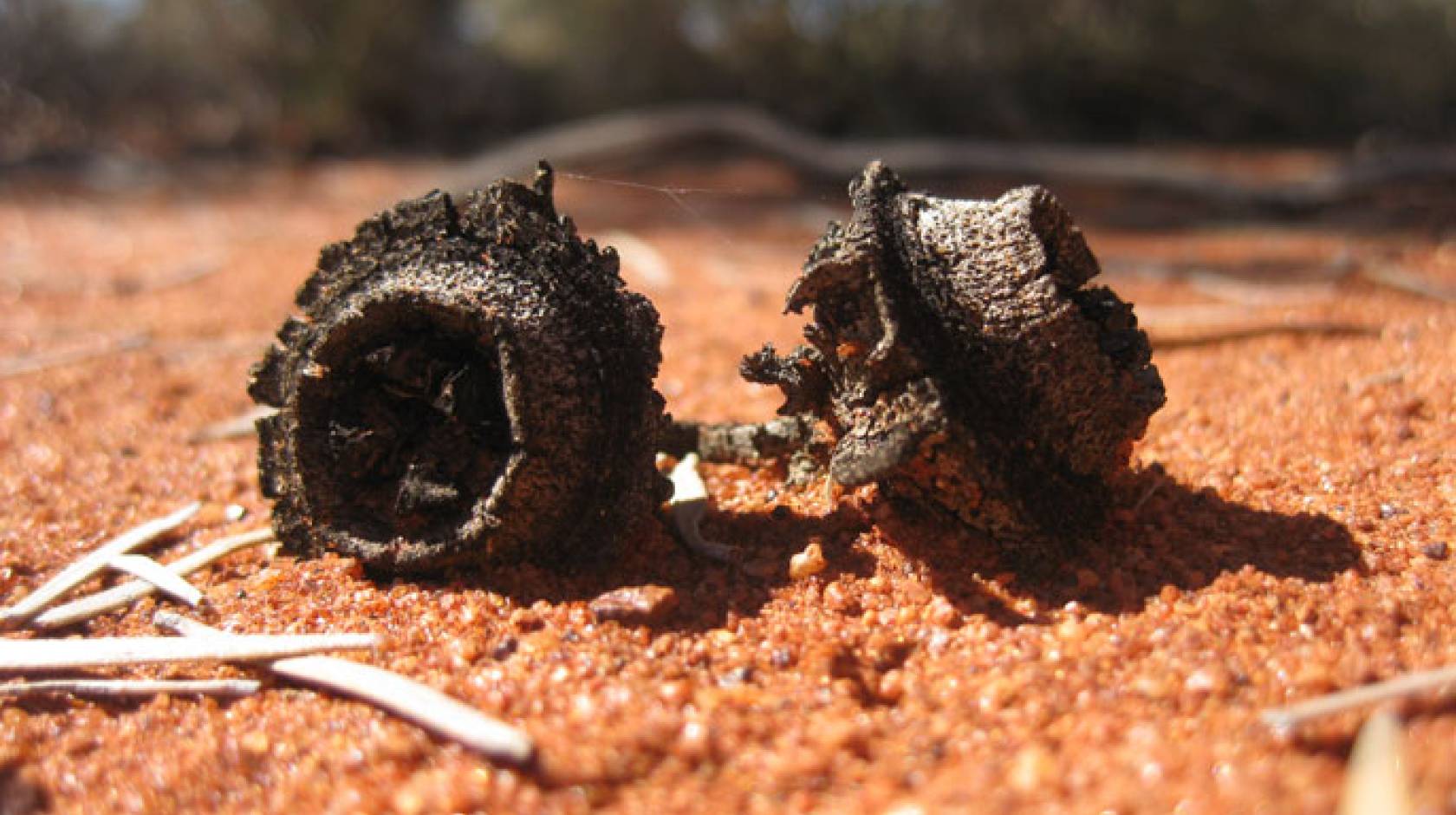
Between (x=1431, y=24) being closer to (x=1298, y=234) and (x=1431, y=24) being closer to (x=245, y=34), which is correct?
(x=1298, y=234)

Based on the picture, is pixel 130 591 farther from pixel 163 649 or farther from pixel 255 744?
pixel 255 744

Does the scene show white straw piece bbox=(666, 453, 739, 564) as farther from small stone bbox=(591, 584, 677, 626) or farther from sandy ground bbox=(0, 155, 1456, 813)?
small stone bbox=(591, 584, 677, 626)

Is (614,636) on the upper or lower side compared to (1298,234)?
lower

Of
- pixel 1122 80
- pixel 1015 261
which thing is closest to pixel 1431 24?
pixel 1122 80

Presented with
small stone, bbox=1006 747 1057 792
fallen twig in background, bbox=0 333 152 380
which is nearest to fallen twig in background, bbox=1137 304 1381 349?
small stone, bbox=1006 747 1057 792

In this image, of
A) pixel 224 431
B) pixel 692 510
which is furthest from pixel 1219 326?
pixel 224 431

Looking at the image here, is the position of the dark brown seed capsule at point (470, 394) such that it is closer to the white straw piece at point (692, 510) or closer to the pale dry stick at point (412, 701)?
the white straw piece at point (692, 510)
